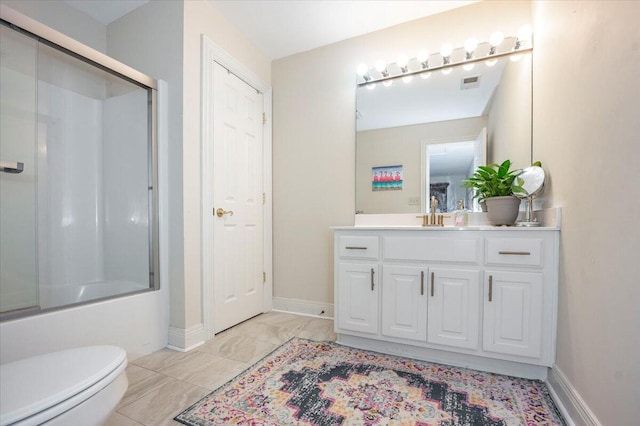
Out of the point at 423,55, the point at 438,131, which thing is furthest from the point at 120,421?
the point at 423,55

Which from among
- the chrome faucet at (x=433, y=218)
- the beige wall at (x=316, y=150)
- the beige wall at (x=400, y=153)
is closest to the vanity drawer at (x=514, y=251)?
the chrome faucet at (x=433, y=218)

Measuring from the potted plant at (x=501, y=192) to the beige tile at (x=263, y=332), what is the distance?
1672 millimetres

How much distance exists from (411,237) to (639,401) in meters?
1.12

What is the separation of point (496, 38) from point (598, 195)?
146 centimetres

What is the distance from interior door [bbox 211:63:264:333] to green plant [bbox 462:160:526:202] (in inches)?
70.9

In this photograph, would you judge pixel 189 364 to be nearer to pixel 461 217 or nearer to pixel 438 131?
pixel 461 217

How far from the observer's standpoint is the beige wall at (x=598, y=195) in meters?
0.95

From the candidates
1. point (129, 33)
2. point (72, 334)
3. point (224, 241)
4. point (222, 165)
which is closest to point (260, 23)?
point (129, 33)

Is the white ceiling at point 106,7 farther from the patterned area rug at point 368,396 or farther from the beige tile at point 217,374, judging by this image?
the patterned area rug at point 368,396

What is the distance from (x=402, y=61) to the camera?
2.31 meters

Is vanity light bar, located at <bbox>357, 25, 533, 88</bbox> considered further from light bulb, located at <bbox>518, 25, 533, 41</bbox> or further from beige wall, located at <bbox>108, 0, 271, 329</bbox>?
beige wall, located at <bbox>108, 0, 271, 329</bbox>

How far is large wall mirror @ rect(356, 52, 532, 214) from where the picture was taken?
2.04 metres

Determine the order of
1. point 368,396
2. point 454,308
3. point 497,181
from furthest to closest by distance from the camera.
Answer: point 497,181 < point 454,308 < point 368,396

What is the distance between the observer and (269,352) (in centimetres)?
193
